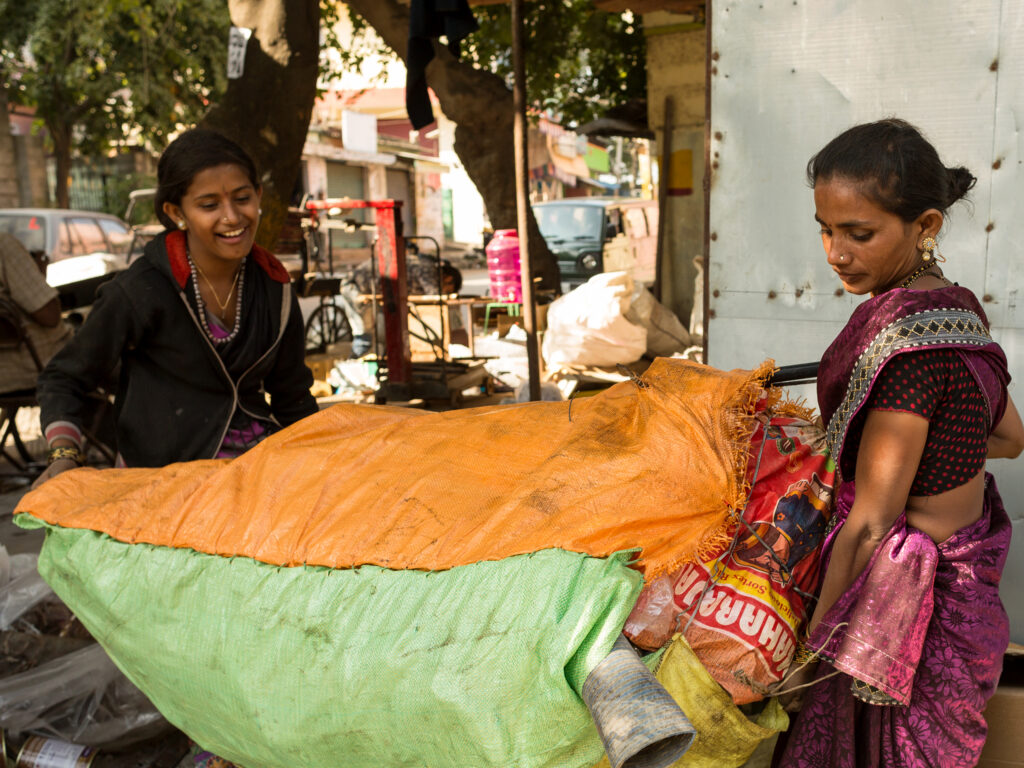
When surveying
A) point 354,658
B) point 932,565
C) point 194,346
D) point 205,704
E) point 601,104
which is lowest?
point 205,704

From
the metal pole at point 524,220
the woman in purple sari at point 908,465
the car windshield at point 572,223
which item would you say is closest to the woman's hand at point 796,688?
the woman in purple sari at point 908,465

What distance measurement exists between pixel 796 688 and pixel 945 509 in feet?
1.25

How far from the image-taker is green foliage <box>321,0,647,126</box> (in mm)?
8773

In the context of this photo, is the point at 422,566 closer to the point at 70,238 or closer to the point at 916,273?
the point at 916,273

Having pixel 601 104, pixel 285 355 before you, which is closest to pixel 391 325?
pixel 285 355

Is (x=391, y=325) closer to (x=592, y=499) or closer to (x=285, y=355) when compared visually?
(x=285, y=355)

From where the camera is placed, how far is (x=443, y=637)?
4.95 feet

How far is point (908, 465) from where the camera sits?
1.35m

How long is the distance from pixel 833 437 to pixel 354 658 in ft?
3.02

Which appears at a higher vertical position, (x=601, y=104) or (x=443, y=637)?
(x=601, y=104)

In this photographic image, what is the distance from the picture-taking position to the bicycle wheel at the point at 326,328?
824 centimetres

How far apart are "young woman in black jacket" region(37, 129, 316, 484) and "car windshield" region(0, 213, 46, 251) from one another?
8.21 m

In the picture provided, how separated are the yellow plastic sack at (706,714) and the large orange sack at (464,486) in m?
0.15

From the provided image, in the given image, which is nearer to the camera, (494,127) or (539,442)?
(539,442)
